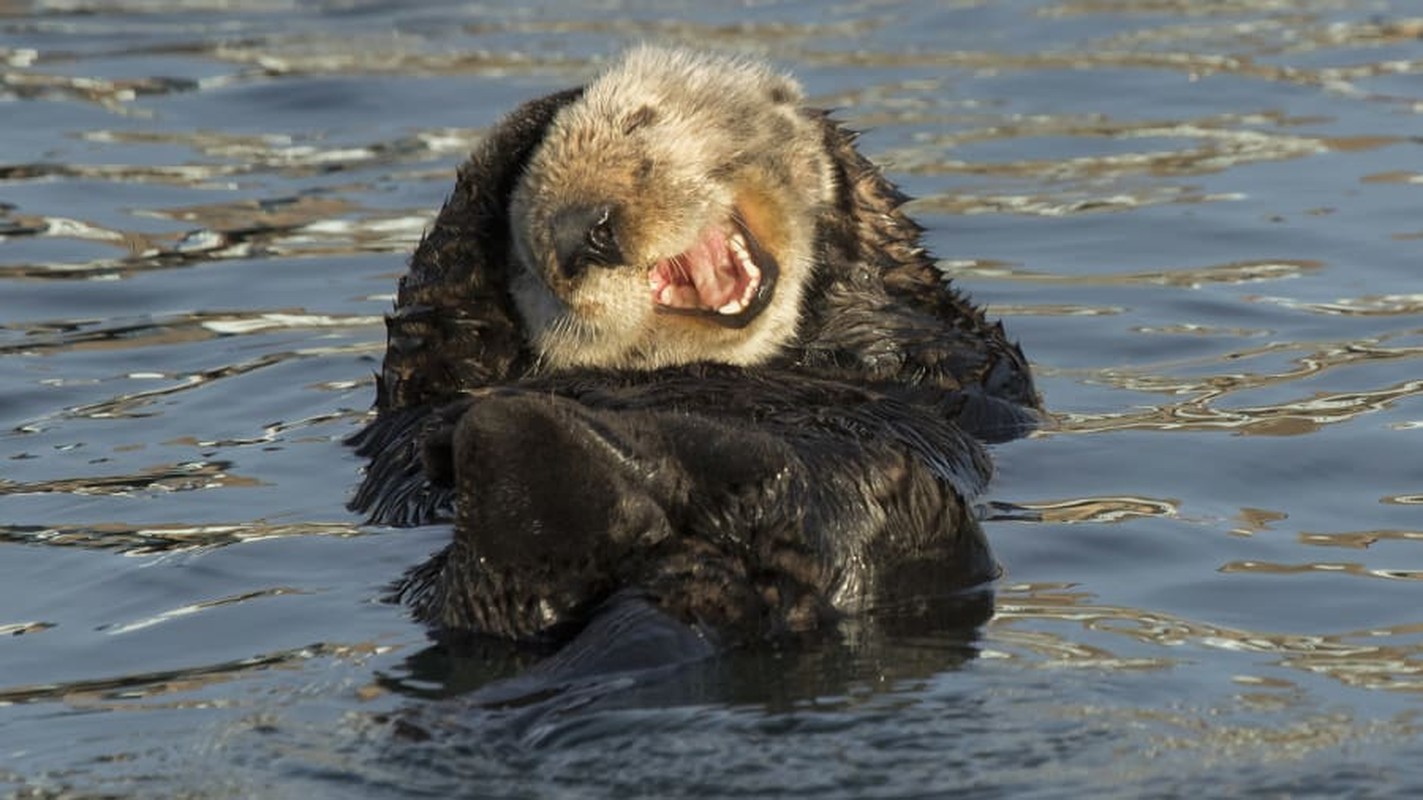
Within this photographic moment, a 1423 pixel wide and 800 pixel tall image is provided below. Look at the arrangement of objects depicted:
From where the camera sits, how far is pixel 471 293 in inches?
181

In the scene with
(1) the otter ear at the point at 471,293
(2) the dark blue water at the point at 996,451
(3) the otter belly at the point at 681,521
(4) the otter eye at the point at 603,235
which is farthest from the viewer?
(1) the otter ear at the point at 471,293

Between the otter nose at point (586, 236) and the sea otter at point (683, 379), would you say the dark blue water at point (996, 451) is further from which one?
the otter nose at point (586, 236)

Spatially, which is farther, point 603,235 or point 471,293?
point 471,293

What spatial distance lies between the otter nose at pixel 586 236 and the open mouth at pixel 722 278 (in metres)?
0.19

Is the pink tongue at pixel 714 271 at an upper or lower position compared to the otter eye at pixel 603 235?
lower

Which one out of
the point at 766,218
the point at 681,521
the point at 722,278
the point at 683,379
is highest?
the point at 766,218

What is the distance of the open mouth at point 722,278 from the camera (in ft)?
13.8

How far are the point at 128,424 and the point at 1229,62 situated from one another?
5.45m

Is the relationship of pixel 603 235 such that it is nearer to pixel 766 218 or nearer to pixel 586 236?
pixel 586 236

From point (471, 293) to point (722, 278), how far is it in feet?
1.83

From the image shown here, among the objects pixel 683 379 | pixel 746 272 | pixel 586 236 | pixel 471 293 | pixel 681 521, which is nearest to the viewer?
pixel 681 521

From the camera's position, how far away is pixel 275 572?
13.8 feet

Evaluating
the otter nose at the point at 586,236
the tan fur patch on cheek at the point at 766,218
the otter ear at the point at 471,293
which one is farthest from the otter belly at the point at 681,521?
the otter ear at the point at 471,293

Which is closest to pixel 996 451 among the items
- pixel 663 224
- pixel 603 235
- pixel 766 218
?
pixel 766 218
